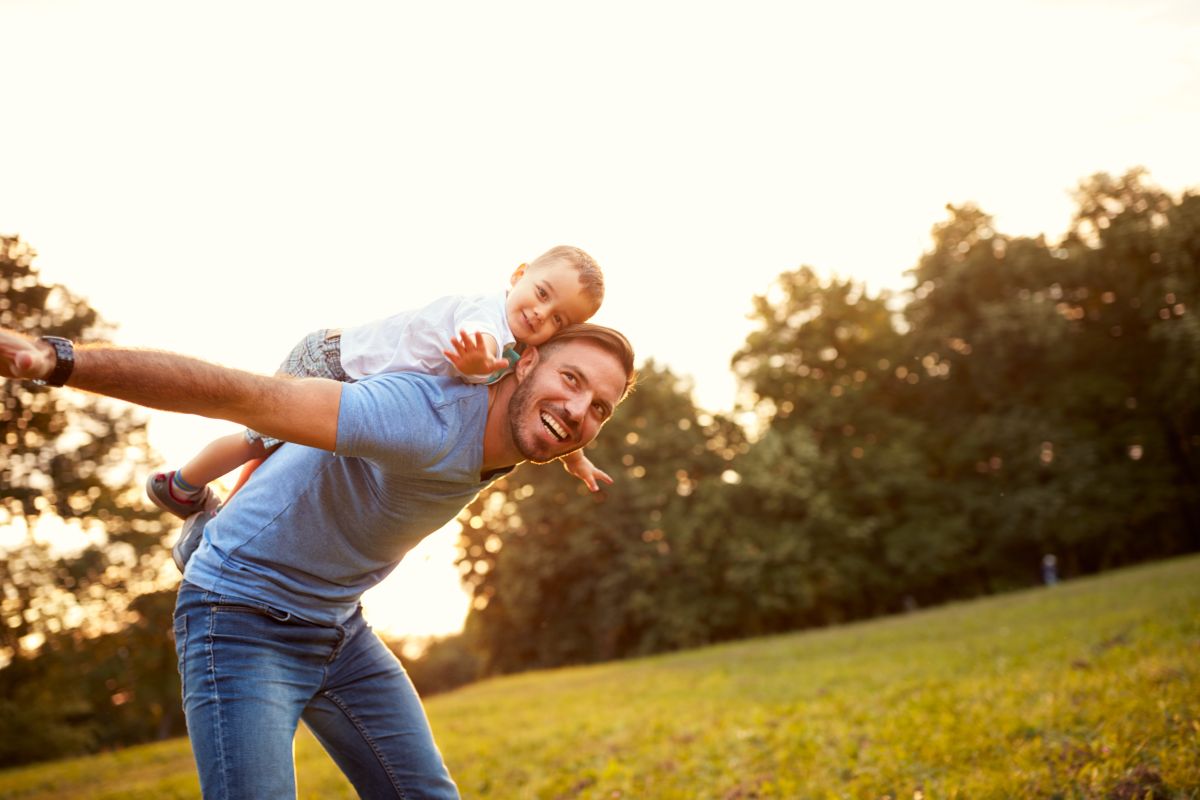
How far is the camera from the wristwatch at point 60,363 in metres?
1.87

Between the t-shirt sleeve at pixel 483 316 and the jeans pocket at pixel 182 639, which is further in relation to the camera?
the t-shirt sleeve at pixel 483 316

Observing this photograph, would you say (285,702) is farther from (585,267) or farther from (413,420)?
(585,267)

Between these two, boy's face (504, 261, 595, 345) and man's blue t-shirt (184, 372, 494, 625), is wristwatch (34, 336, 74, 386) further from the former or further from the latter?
boy's face (504, 261, 595, 345)

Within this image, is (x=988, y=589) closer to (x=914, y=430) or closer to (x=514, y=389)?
(x=914, y=430)

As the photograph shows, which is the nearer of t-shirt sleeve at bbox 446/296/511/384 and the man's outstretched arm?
the man's outstretched arm

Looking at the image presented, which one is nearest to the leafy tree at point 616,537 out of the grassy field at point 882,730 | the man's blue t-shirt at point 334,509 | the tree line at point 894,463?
the tree line at point 894,463

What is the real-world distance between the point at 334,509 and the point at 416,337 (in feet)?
2.34

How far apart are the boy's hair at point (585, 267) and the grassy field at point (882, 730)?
10.1 feet

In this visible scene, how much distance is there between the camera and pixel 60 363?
1873 millimetres

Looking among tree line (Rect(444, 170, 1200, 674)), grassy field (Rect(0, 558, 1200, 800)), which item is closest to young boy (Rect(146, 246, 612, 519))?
grassy field (Rect(0, 558, 1200, 800))

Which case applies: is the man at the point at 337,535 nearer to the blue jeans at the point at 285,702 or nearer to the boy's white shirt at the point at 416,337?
the blue jeans at the point at 285,702

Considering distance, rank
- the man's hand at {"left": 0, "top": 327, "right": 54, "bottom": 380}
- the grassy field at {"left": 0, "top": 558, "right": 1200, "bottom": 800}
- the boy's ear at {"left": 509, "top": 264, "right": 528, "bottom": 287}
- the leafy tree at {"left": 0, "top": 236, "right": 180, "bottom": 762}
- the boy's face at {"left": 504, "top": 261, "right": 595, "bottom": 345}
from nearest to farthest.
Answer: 1. the man's hand at {"left": 0, "top": 327, "right": 54, "bottom": 380}
2. the boy's face at {"left": 504, "top": 261, "right": 595, "bottom": 345}
3. the boy's ear at {"left": 509, "top": 264, "right": 528, "bottom": 287}
4. the grassy field at {"left": 0, "top": 558, "right": 1200, "bottom": 800}
5. the leafy tree at {"left": 0, "top": 236, "right": 180, "bottom": 762}

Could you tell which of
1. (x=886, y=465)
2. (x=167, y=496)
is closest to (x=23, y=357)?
(x=167, y=496)

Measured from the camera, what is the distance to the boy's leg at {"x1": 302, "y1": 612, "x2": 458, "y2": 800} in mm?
3064
